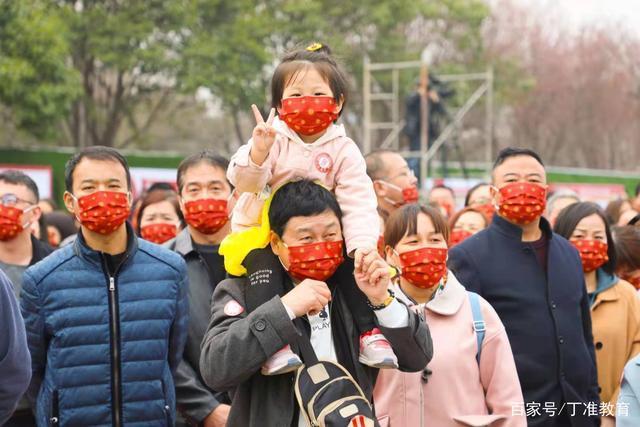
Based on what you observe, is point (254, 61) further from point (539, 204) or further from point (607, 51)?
point (607, 51)

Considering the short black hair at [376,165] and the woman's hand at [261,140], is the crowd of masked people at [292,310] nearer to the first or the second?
the short black hair at [376,165]

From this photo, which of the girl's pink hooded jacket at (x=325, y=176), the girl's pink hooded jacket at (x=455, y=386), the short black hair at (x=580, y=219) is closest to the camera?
the girl's pink hooded jacket at (x=325, y=176)

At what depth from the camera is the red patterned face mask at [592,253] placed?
5.31 metres

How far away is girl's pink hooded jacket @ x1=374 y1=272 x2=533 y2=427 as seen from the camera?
364 cm

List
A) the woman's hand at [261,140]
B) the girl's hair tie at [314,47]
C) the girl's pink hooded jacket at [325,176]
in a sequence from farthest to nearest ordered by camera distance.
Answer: the girl's hair tie at [314,47], the girl's pink hooded jacket at [325,176], the woman's hand at [261,140]

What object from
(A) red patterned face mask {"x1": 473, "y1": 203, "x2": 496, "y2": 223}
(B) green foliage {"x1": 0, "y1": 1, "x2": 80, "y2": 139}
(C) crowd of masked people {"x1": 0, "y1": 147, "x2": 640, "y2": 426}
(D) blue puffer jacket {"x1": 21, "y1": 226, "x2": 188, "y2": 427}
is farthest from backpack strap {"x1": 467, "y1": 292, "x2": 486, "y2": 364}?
(B) green foliage {"x1": 0, "y1": 1, "x2": 80, "y2": 139}

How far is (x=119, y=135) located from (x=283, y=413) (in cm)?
3254

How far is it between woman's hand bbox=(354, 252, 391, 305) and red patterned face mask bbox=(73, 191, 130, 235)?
1.42 meters

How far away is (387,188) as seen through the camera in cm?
540

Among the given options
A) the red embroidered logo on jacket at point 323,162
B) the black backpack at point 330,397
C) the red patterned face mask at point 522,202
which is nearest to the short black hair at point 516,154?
the red patterned face mask at point 522,202

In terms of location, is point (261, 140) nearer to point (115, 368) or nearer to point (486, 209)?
point (115, 368)

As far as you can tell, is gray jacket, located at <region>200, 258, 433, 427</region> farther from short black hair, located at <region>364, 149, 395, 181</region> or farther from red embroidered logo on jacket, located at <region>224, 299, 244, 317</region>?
short black hair, located at <region>364, 149, 395, 181</region>

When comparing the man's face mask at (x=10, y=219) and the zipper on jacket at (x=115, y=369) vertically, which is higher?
the man's face mask at (x=10, y=219)

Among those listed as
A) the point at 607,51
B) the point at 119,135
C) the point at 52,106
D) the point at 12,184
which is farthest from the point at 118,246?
the point at 607,51
